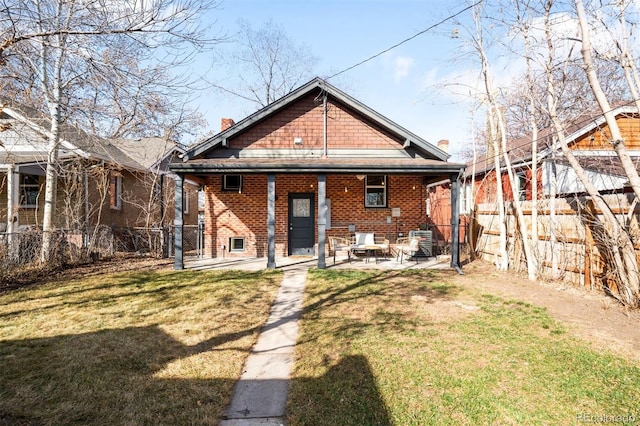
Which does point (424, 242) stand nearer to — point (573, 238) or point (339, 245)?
point (339, 245)

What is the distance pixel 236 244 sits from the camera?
12.2 metres

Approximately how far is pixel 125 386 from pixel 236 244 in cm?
884

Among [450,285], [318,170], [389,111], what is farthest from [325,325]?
[389,111]

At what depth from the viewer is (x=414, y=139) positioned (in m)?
11.2

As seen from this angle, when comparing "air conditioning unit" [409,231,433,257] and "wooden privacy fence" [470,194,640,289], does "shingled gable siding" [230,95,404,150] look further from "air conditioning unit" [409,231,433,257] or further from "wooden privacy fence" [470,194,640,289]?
"wooden privacy fence" [470,194,640,289]

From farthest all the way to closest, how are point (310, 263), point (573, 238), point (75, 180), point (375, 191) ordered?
point (375, 191) < point (75, 180) < point (310, 263) < point (573, 238)

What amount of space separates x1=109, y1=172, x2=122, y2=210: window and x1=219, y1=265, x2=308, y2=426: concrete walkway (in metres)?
12.6

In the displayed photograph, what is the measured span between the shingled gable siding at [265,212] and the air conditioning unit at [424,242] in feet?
2.28

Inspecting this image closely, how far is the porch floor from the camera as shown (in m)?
10.1

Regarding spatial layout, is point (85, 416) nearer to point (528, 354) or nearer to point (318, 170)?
point (528, 354)

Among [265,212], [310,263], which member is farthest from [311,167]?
[265,212]

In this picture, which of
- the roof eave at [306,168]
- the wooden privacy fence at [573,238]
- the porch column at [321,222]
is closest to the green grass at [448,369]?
the wooden privacy fence at [573,238]

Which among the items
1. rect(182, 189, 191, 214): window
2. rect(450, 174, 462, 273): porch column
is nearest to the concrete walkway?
rect(450, 174, 462, 273): porch column

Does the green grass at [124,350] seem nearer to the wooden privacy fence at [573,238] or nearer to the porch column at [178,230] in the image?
the porch column at [178,230]
